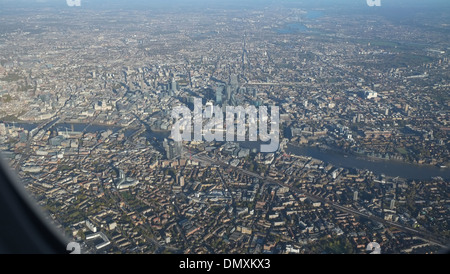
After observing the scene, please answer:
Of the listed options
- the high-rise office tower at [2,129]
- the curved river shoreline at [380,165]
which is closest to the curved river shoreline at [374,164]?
the curved river shoreline at [380,165]

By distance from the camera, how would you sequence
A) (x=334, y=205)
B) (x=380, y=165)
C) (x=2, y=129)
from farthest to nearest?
(x=2, y=129) → (x=380, y=165) → (x=334, y=205)

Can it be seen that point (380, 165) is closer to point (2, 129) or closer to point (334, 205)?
point (334, 205)

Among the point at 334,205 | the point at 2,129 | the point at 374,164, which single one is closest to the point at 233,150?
the point at 334,205

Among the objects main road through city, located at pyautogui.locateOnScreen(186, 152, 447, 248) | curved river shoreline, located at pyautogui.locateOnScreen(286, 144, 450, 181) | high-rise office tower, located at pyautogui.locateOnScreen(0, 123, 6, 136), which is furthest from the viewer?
high-rise office tower, located at pyautogui.locateOnScreen(0, 123, 6, 136)

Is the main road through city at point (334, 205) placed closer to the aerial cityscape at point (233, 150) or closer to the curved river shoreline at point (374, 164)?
the aerial cityscape at point (233, 150)

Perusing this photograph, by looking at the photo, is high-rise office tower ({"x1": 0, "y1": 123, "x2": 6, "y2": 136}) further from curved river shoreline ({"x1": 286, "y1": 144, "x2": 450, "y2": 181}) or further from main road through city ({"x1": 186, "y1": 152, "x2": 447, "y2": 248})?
curved river shoreline ({"x1": 286, "y1": 144, "x2": 450, "y2": 181})

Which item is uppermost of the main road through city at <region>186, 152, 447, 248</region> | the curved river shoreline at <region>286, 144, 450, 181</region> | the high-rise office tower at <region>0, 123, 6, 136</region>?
the high-rise office tower at <region>0, 123, 6, 136</region>

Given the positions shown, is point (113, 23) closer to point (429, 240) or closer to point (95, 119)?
point (95, 119)

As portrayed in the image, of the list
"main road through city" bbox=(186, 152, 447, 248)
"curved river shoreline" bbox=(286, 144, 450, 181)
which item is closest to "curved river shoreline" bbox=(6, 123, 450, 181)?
"curved river shoreline" bbox=(286, 144, 450, 181)
